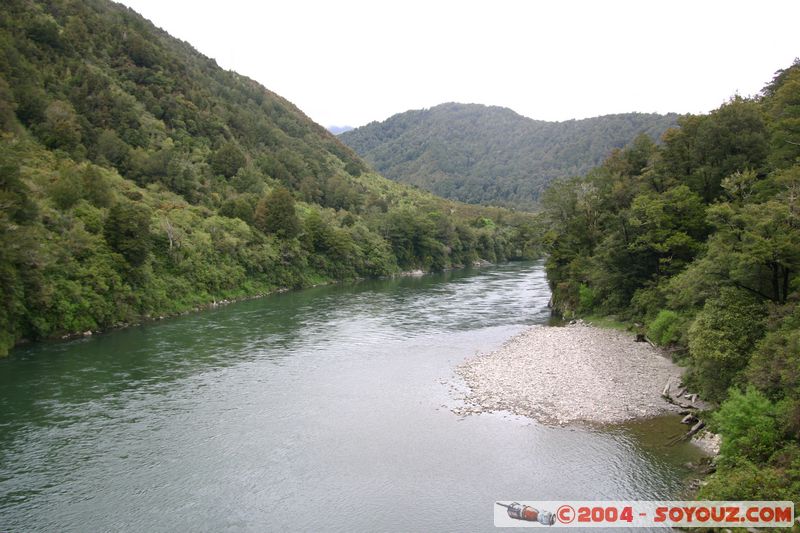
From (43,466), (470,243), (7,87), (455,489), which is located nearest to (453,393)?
(455,489)

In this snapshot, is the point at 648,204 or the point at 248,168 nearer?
the point at 648,204

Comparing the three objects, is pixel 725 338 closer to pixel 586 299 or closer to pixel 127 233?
pixel 586 299

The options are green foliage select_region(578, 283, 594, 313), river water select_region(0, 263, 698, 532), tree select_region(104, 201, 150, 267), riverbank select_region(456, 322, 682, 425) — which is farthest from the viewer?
green foliage select_region(578, 283, 594, 313)

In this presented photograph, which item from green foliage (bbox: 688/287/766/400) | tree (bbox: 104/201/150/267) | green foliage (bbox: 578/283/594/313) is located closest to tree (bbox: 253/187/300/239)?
tree (bbox: 104/201/150/267)

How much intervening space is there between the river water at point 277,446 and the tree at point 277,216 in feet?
122

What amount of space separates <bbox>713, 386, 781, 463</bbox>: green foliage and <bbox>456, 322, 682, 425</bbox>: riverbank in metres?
5.59

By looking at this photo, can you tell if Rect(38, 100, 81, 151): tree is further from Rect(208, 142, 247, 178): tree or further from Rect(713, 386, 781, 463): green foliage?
Rect(713, 386, 781, 463): green foliage

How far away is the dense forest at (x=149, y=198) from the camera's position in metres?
38.0

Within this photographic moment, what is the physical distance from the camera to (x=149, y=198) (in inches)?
2336

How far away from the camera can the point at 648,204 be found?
35531 mm

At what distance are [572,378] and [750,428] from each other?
11.3 metres

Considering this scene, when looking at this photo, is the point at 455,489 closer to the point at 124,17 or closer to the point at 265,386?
the point at 265,386

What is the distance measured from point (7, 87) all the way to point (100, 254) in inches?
1141

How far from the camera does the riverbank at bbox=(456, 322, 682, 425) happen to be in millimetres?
22828
